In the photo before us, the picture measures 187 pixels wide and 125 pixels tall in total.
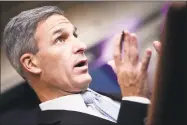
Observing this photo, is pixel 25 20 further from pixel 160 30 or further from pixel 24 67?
pixel 160 30

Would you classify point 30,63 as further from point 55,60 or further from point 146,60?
point 146,60

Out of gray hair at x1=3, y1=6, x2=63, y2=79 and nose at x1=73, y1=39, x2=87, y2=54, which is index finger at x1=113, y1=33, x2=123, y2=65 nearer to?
nose at x1=73, y1=39, x2=87, y2=54

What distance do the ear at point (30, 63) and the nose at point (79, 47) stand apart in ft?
0.44

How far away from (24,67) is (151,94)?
418mm

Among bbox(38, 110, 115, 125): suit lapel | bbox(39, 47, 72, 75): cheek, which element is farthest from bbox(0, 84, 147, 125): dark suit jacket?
bbox(39, 47, 72, 75): cheek

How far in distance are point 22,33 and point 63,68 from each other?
0.17m

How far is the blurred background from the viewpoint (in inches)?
55.9

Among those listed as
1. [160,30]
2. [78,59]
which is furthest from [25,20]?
[160,30]

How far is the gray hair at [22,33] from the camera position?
1.39m

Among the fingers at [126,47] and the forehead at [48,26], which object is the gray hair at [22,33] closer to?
the forehead at [48,26]

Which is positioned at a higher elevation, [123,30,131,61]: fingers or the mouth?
[123,30,131,61]: fingers

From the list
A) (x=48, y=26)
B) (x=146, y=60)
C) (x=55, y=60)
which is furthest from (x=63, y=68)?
(x=146, y=60)

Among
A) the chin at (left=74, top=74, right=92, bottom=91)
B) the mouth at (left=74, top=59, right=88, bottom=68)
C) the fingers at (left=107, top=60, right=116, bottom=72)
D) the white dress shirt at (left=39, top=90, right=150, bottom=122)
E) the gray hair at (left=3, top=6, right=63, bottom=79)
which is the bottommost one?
the white dress shirt at (left=39, top=90, right=150, bottom=122)

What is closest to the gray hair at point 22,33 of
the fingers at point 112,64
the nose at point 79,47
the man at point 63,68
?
the man at point 63,68
